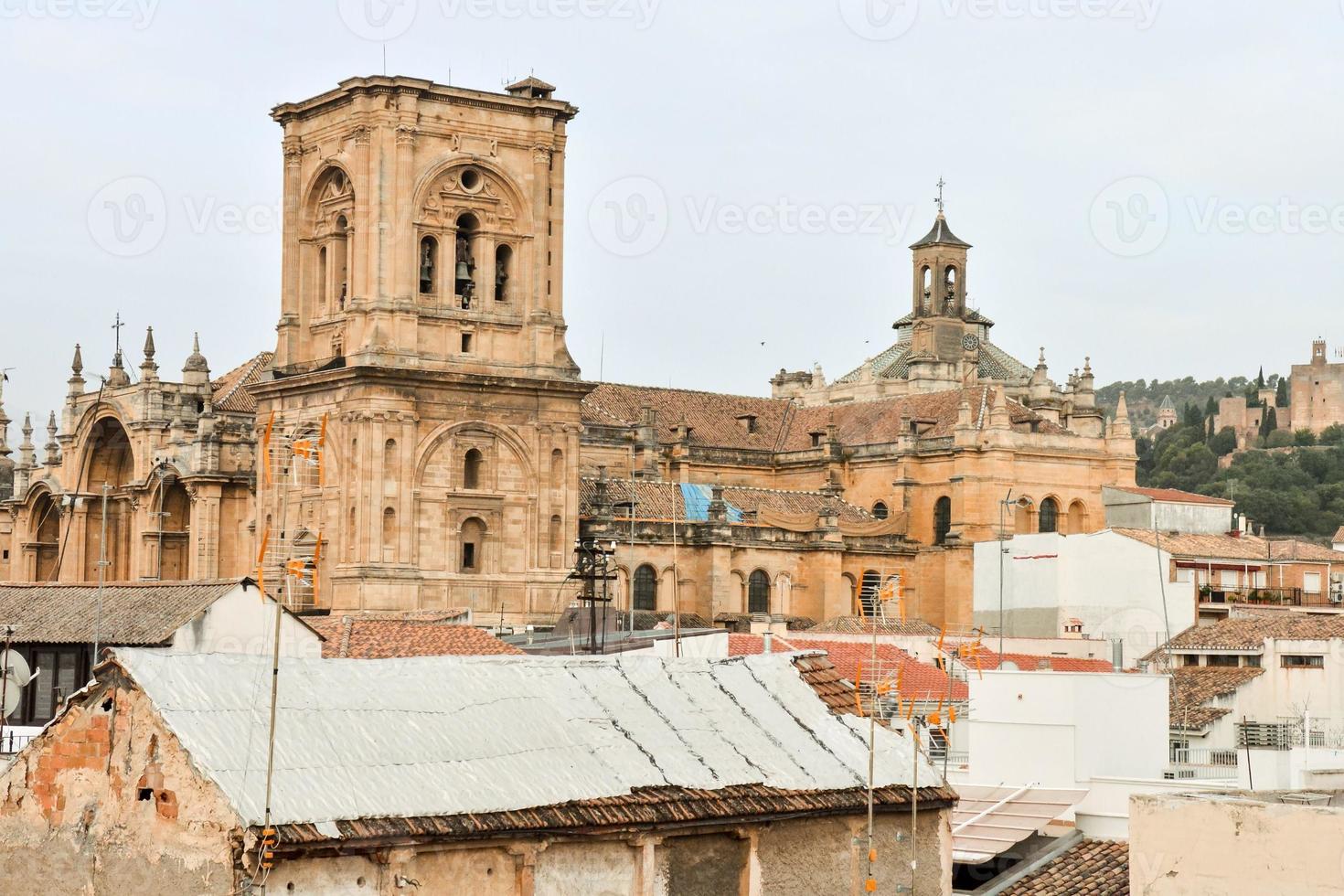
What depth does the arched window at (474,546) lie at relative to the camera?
73.8 meters

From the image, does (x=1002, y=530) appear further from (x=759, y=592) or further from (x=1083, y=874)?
(x=1083, y=874)

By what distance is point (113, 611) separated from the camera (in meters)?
37.6

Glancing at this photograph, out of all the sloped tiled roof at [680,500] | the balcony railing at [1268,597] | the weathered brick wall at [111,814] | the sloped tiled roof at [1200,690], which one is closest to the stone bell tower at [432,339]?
the sloped tiled roof at [680,500]

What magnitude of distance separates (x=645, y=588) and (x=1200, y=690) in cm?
3047

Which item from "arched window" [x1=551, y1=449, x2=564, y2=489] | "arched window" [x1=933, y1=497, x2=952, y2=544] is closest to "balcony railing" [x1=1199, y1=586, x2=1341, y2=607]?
"arched window" [x1=933, y1=497, x2=952, y2=544]

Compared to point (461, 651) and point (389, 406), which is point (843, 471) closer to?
point (389, 406)

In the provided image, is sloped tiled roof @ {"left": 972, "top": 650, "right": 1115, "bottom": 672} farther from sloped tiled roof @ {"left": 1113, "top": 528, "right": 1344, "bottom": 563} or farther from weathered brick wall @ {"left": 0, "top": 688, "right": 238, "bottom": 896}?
weathered brick wall @ {"left": 0, "top": 688, "right": 238, "bottom": 896}

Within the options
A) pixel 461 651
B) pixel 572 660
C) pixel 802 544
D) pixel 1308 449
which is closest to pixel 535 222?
pixel 802 544

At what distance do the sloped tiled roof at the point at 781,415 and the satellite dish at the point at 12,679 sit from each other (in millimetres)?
57218

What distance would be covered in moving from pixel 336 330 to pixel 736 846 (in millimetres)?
52110

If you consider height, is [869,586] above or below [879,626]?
above

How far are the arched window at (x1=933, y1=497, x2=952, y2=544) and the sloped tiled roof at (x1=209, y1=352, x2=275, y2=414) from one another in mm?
25894

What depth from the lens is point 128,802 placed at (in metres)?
21.3

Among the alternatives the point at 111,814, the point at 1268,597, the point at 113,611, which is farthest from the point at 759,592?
the point at 111,814
